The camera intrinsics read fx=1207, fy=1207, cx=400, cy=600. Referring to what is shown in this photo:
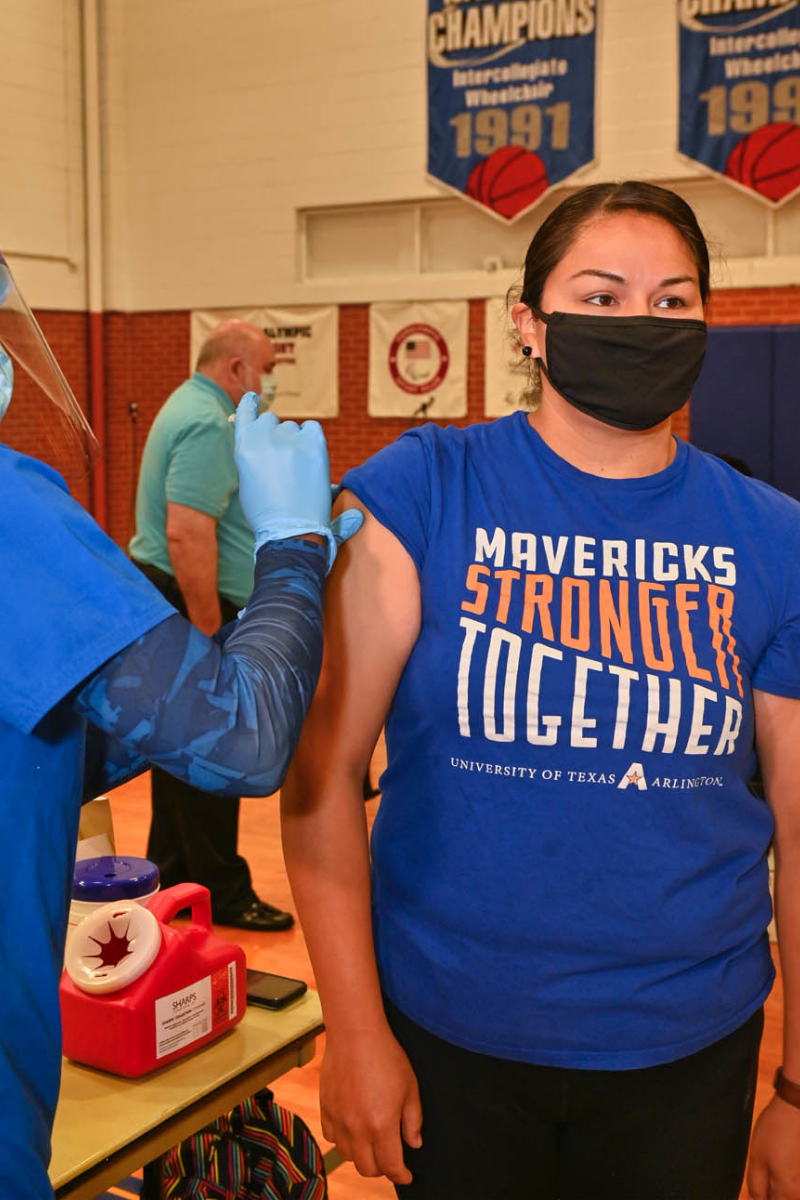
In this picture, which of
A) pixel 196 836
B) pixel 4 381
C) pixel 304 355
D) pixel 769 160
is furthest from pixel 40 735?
pixel 304 355

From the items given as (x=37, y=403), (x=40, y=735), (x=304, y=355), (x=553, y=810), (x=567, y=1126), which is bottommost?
(x=567, y=1126)

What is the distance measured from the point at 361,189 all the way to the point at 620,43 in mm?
2105

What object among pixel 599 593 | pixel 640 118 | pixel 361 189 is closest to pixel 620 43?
pixel 640 118

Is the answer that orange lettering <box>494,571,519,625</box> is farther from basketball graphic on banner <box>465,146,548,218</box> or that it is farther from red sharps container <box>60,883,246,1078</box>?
basketball graphic on banner <box>465,146,548,218</box>

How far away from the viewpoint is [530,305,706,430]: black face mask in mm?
1348

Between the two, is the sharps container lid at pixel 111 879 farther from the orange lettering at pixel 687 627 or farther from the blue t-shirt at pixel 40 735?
the orange lettering at pixel 687 627

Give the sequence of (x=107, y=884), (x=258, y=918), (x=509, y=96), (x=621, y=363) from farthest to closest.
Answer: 1. (x=509, y=96)
2. (x=258, y=918)
3. (x=107, y=884)
4. (x=621, y=363)

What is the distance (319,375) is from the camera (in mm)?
9359

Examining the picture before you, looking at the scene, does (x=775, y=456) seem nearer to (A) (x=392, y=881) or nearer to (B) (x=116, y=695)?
(A) (x=392, y=881)

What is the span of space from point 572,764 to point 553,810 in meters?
0.05

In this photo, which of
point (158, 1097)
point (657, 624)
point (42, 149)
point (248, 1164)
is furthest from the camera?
point (42, 149)

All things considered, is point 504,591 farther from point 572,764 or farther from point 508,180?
point 508,180

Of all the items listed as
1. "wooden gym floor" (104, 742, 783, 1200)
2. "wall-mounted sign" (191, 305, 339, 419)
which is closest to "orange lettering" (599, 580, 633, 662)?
"wooden gym floor" (104, 742, 783, 1200)

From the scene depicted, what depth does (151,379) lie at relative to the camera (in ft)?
33.2
